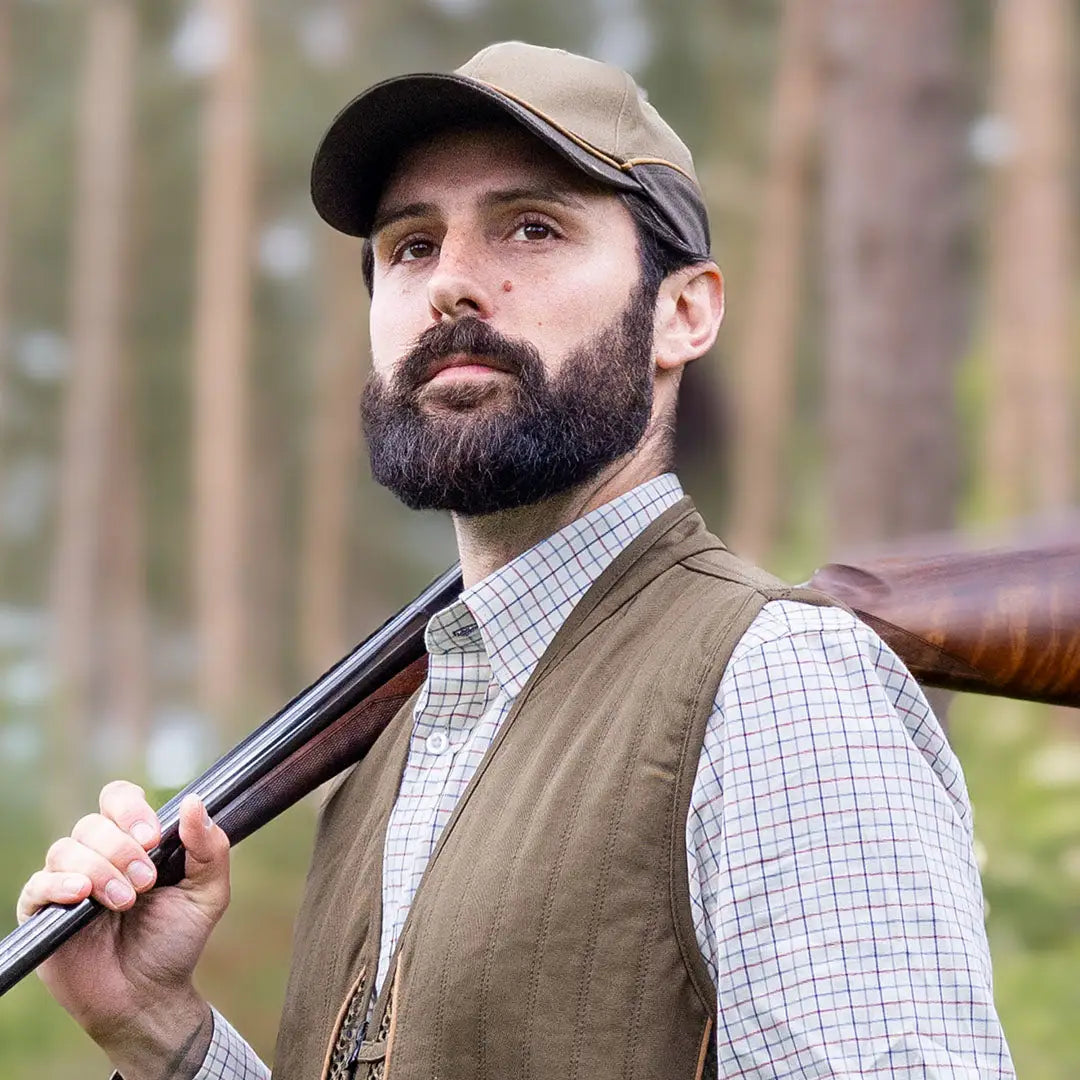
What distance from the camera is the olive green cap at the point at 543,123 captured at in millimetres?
2254

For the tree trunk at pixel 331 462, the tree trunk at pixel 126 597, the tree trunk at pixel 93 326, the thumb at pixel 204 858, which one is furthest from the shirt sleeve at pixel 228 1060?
the tree trunk at pixel 126 597

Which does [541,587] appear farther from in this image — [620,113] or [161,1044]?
[161,1044]

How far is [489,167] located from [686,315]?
363mm

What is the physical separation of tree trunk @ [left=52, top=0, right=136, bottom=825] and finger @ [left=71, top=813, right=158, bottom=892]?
23671mm

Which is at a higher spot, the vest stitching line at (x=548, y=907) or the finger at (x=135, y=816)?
the finger at (x=135, y=816)

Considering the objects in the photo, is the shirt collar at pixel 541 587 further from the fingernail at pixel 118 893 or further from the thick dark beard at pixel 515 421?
the fingernail at pixel 118 893

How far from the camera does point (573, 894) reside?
1.85 m

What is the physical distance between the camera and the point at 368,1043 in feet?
6.51

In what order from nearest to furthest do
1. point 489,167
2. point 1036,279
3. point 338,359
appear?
point 489,167, point 1036,279, point 338,359

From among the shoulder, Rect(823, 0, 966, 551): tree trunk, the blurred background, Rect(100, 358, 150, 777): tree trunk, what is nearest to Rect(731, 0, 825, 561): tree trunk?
the blurred background

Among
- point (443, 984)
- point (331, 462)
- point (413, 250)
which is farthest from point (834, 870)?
point (331, 462)

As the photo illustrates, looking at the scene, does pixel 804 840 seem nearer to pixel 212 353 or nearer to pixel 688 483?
pixel 688 483

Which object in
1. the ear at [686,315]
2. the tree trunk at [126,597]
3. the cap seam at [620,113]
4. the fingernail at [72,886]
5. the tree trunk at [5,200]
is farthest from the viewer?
the tree trunk at [126,597]

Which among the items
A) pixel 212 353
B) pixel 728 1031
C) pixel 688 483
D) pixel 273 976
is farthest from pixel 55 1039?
pixel 212 353
